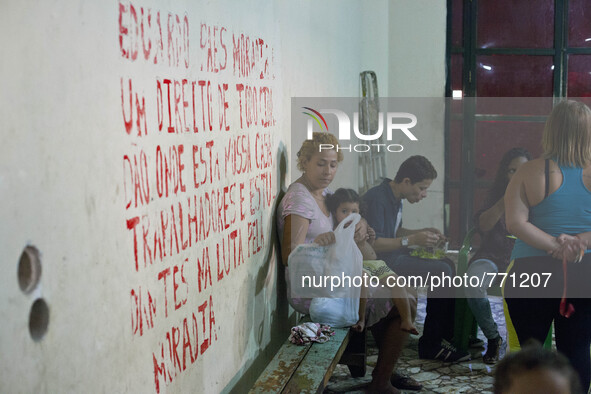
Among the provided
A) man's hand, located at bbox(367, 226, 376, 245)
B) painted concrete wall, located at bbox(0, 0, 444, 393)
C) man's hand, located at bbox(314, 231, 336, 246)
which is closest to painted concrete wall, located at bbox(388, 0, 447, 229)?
man's hand, located at bbox(367, 226, 376, 245)

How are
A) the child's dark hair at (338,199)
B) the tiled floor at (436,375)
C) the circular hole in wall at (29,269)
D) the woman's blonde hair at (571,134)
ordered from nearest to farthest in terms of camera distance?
the circular hole in wall at (29,269) < the woman's blonde hair at (571,134) < the child's dark hair at (338,199) < the tiled floor at (436,375)

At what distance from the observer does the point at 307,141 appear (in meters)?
3.90

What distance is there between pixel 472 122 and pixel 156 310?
18.8 feet

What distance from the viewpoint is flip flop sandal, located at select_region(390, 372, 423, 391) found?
4.06 meters

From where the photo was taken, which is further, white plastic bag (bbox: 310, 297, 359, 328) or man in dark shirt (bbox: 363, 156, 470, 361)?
man in dark shirt (bbox: 363, 156, 470, 361)

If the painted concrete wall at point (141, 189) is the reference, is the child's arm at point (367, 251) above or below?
below

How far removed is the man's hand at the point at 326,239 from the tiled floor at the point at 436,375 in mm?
949

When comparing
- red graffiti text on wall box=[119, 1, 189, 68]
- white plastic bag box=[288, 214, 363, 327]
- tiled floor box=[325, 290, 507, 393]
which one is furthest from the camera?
tiled floor box=[325, 290, 507, 393]

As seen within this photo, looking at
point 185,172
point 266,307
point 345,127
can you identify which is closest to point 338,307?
point 266,307

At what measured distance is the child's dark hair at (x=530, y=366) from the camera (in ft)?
6.07

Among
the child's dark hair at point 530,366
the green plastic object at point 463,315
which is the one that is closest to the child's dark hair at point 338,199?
the green plastic object at point 463,315

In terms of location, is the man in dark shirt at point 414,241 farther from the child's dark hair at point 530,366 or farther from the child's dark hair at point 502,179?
the child's dark hair at point 530,366

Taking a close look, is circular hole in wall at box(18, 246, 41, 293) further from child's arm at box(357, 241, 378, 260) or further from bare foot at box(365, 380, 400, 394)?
bare foot at box(365, 380, 400, 394)

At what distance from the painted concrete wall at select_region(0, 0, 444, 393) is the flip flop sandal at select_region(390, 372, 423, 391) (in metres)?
0.81
